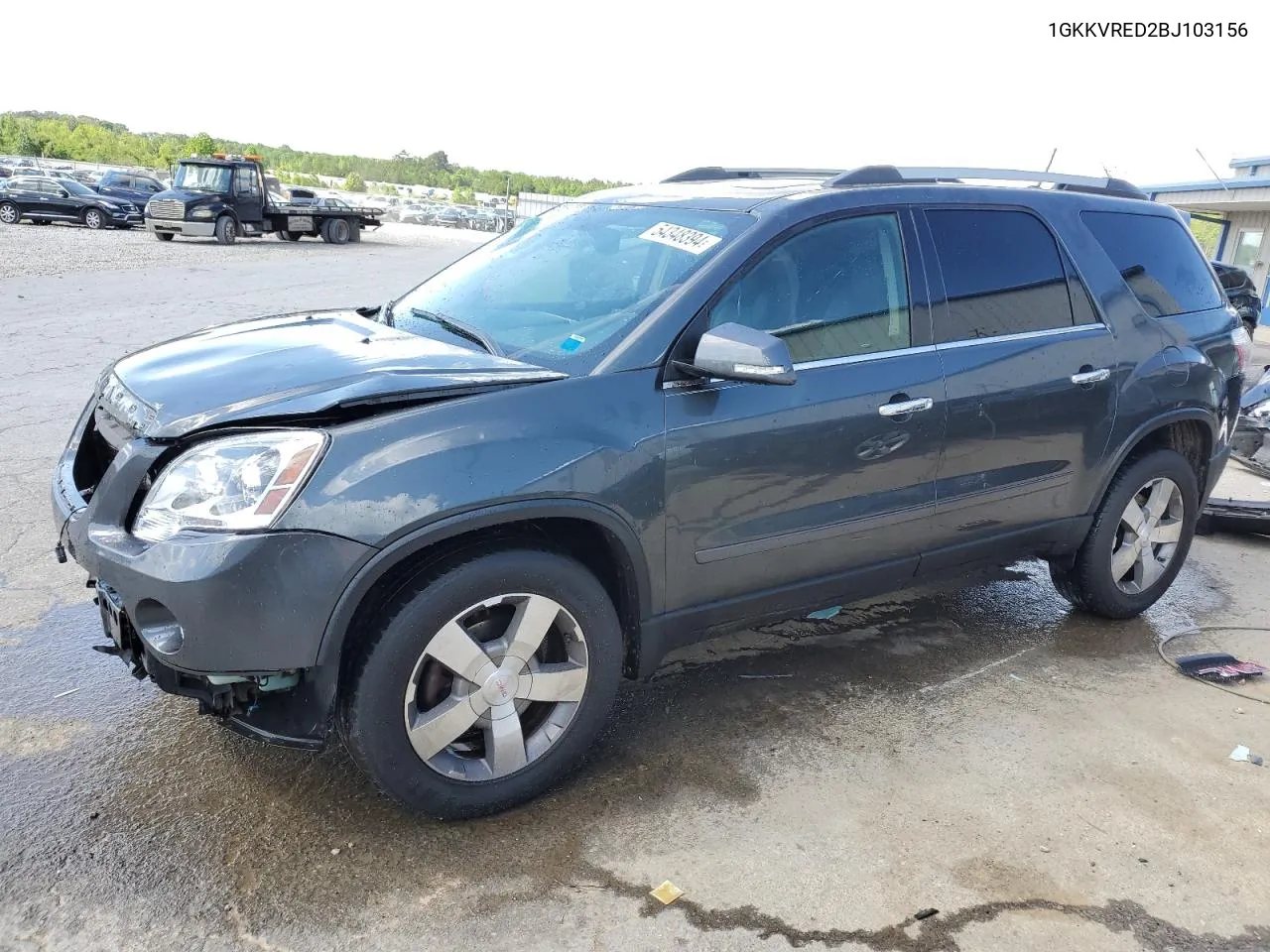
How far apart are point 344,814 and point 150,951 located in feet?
2.13

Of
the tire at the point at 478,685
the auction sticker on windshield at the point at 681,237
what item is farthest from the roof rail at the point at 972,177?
the tire at the point at 478,685

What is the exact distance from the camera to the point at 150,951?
7.77 ft

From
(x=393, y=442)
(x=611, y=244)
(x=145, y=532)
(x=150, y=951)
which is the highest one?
(x=611, y=244)

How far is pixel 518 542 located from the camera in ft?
9.43

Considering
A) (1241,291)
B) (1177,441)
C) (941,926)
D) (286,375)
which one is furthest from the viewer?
(1241,291)

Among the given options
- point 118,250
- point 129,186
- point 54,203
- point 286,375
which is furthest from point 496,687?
point 129,186

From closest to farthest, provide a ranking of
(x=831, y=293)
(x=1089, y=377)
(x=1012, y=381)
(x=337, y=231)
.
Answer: (x=831, y=293), (x=1012, y=381), (x=1089, y=377), (x=337, y=231)

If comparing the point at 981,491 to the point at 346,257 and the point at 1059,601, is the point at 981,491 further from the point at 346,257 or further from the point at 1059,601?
the point at 346,257

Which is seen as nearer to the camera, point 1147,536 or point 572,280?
point 572,280

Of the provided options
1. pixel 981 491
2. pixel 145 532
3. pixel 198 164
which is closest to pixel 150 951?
pixel 145 532

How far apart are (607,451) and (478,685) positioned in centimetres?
74

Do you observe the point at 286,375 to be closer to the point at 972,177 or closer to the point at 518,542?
the point at 518,542

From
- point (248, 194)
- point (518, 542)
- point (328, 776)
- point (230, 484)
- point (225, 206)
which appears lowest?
point (328, 776)

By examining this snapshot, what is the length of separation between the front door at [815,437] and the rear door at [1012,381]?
0.12 meters
